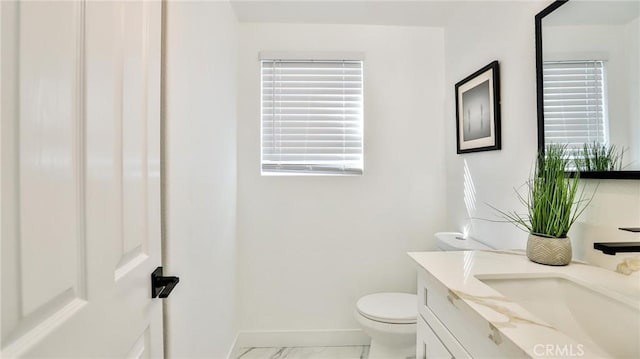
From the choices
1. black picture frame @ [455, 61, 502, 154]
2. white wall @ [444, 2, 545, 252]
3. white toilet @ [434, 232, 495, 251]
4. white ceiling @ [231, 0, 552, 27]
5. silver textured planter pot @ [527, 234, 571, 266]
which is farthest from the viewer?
white ceiling @ [231, 0, 552, 27]

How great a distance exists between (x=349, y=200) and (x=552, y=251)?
1266mm

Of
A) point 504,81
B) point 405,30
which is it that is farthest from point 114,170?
point 405,30

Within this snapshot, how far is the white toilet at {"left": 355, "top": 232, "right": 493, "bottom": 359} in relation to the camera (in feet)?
5.23

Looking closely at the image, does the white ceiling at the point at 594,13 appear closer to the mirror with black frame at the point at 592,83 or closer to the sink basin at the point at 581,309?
the mirror with black frame at the point at 592,83

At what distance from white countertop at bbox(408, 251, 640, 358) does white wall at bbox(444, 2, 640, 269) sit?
150 millimetres

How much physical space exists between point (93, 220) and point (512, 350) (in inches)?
33.9

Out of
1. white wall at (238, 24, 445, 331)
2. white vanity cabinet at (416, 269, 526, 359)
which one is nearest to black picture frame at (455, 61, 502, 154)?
white wall at (238, 24, 445, 331)

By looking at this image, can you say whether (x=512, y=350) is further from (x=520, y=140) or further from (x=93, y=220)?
(x=520, y=140)

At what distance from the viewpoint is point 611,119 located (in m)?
0.96

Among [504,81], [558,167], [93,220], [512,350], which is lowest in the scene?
[512,350]

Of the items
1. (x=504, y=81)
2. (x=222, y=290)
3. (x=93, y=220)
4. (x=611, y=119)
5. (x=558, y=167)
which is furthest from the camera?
(x=222, y=290)

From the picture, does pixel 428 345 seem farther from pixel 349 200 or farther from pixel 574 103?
pixel 349 200

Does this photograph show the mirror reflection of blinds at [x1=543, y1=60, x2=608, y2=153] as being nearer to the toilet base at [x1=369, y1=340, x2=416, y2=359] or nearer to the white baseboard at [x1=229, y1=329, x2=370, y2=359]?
the toilet base at [x1=369, y1=340, x2=416, y2=359]

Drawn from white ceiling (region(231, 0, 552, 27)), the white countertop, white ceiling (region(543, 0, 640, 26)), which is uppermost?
white ceiling (region(231, 0, 552, 27))
